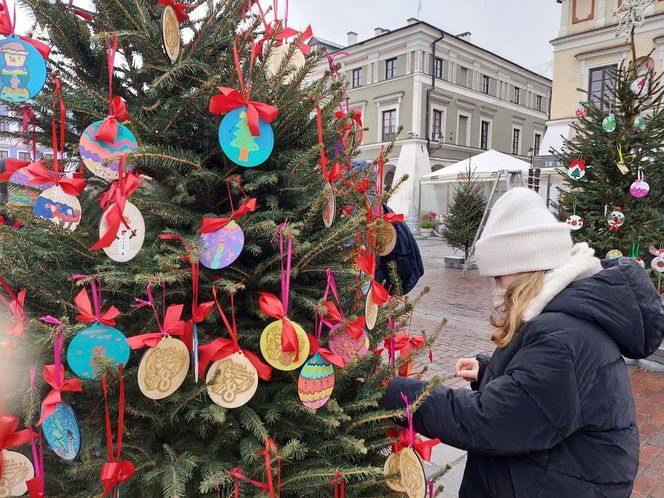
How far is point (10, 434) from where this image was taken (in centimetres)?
108

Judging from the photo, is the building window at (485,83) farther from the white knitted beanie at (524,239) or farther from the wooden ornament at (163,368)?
the wooden ornament at (163,368)

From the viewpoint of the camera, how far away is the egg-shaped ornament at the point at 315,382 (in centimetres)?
115

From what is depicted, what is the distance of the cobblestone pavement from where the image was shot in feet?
10.0

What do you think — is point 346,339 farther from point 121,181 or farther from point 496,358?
point 121,181

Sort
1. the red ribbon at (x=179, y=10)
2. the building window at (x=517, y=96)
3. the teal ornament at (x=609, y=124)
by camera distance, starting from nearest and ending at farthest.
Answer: the red ribbon at (x=179, y=10) < the teal ornament at (x=609, y=124) < the building window at (x=517, y=96)

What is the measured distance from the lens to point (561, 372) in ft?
3.72

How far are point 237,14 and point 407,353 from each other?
1199mm

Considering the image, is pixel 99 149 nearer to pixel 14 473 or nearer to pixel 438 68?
pixel 14 473

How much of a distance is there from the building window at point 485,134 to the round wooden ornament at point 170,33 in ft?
99.4

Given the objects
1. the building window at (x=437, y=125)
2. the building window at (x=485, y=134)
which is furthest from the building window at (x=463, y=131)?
the building window at (x=437, y=125)

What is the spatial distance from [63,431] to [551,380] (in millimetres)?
1196

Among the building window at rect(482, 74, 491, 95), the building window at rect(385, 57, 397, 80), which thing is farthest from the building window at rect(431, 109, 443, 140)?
→ the building window at rect(482, 74, 491, 95)

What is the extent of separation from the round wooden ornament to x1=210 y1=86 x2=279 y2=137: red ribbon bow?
0.19 meters

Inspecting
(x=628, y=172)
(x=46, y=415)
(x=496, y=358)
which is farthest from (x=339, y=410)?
(x=628, y=172)
